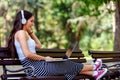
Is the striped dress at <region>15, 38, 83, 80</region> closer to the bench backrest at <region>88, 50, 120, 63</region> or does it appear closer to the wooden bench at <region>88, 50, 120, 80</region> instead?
the wooden bench at <region>88, 50, 120, 80</region>

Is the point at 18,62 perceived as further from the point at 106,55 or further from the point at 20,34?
the point at 106,55

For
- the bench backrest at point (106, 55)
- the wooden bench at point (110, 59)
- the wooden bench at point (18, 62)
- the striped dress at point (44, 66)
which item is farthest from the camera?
the bench backrest at point (106, 55)

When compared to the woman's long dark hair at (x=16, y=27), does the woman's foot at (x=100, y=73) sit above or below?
below

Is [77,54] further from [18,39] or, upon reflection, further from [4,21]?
[4,21]

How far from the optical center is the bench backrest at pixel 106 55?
29.7 ft

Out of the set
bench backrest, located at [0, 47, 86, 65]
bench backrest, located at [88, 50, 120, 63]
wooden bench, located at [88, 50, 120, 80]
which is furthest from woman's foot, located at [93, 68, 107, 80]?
bench backrest, located at [88, 50, 120, 63]

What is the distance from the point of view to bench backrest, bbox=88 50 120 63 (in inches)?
357

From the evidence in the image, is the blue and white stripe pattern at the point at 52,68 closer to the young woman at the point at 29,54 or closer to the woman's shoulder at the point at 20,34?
the young woman at the point at 29,54

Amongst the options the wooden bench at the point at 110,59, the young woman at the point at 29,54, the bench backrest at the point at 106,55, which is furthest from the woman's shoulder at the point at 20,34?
the bench backrest at the point at 106,55

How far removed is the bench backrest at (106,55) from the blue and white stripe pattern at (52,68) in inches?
68.0

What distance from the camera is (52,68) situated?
23.3 ft

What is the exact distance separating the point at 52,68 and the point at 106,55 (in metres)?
2.71

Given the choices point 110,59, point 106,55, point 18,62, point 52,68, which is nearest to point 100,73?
point 52,68

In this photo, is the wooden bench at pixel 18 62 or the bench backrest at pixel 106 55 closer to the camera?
the wooden bench at pixel 18 62
